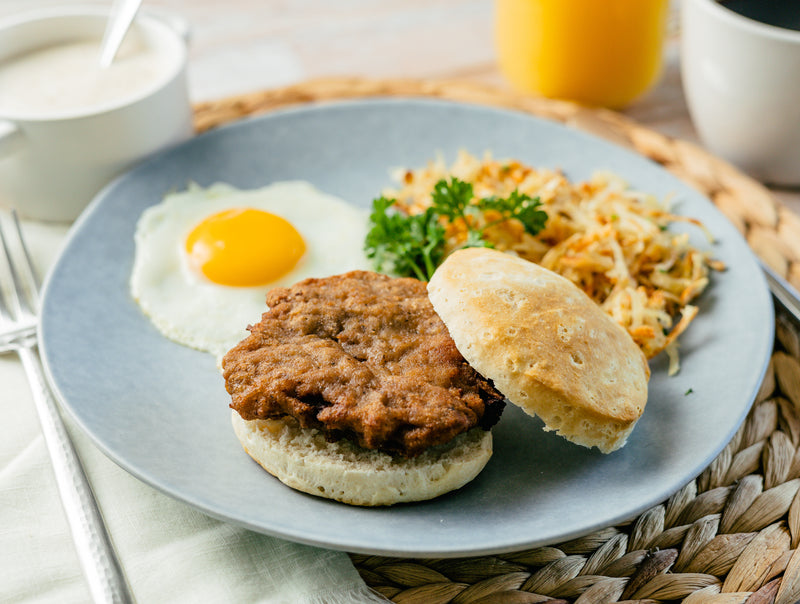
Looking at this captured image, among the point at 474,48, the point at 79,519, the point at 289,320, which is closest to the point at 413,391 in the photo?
the point at 289,320

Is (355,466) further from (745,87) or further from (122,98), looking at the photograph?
(745,87)

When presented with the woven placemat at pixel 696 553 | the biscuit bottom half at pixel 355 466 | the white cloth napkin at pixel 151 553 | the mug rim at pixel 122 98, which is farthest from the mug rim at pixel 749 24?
the white cloth napkin at pixel 151 553

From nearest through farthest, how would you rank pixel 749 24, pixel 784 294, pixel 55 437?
pixel 55 437 < pixel 784 294 < pixel 749 24

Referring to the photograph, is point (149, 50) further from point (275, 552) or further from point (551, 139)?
point (275, 552)

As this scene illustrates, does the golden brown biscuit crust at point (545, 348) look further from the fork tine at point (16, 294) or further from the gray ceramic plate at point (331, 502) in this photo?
the fork tine at point (16, 294)

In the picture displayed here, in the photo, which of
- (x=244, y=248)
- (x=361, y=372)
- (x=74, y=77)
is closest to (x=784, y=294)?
(x=361, y=372)

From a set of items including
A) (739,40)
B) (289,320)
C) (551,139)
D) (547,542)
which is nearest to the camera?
(547,542)

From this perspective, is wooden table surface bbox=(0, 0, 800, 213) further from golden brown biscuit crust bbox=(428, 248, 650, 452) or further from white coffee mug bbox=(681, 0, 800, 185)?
golden brown biscuit crust bbox=(428, 248, 650, 452)
